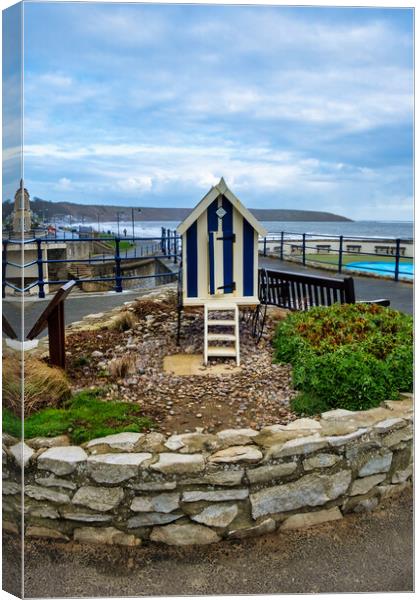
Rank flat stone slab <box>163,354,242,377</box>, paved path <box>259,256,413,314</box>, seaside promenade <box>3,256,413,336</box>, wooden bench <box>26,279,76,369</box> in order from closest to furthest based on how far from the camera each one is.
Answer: wooden bench <box>26,279,76,369</box> < flat stone slab <box>163,354,242,377</box> < seaside promenade <box>3,256,413,336</box> < paved path <box>259,256,413,314</box>

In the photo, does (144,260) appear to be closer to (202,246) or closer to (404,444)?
(202,246)

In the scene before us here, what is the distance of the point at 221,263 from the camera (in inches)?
169

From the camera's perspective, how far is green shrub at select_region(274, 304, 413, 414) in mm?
3396

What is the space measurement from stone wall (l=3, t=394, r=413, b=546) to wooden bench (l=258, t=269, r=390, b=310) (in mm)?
2067

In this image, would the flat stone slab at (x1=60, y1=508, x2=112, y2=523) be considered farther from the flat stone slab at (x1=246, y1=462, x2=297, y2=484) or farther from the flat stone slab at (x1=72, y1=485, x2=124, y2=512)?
the flat stone slab at (x1=246, y1=462, x2=297, y2=484)

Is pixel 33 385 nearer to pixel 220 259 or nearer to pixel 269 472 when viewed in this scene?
pixel 269 472

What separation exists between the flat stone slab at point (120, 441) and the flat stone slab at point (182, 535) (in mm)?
400

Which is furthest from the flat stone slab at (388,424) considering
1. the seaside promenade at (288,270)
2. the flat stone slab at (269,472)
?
the seaside promenade at (288,270)

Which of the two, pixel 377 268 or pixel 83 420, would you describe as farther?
pixel 377 268

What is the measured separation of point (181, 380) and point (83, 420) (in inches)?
32.0

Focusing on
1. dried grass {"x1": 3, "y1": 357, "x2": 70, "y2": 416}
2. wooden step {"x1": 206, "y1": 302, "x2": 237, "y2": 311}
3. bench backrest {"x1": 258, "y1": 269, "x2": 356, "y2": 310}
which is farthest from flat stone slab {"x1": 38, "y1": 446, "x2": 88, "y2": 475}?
bench backrest {"x1": 258, "y1": 269, "x2": 356, "y2": 310}

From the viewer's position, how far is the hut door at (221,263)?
4.23 meters

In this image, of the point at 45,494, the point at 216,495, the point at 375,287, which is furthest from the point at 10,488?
the point at 375,287

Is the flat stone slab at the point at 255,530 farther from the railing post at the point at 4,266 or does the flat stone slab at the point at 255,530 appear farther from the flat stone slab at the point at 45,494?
the railing post at the point at 4,266
